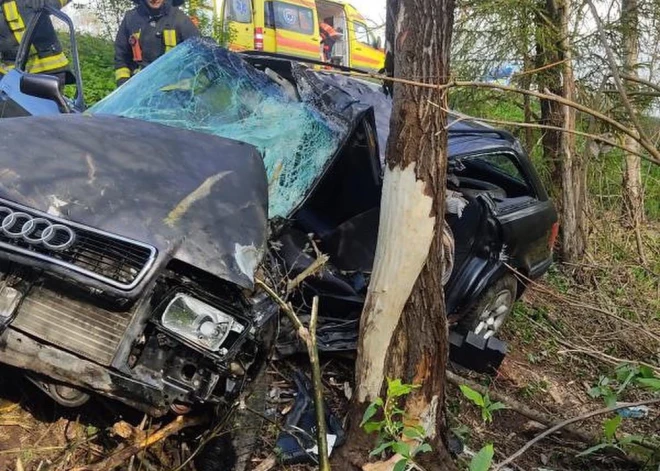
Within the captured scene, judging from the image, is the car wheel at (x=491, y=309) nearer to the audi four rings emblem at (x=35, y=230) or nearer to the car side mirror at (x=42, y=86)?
the audi four rings emblem at (x=35, y=230)

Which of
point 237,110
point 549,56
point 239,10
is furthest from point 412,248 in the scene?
point 239,10

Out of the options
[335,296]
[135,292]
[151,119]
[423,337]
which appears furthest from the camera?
[335,296]

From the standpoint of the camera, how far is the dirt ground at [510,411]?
96.7 inches

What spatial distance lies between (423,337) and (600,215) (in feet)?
16.0

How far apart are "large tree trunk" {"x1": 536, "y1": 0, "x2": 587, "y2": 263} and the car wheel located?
225 cm

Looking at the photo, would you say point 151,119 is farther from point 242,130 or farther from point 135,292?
point 135,292

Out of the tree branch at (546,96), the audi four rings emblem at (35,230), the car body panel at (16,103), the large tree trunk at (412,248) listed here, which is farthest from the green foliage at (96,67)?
the tree branch at (546,96)

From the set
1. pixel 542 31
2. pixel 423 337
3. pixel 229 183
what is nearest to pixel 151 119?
pixel 229 183

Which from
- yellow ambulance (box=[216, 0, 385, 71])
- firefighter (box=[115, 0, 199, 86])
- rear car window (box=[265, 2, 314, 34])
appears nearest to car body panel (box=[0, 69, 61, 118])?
firefighter (box=[115, 0, 199, 86])

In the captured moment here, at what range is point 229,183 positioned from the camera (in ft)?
8.71

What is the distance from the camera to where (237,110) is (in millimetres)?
3455

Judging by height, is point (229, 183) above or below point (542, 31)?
below

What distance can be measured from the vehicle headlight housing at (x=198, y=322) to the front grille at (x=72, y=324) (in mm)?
158

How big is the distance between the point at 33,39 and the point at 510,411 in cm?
442
